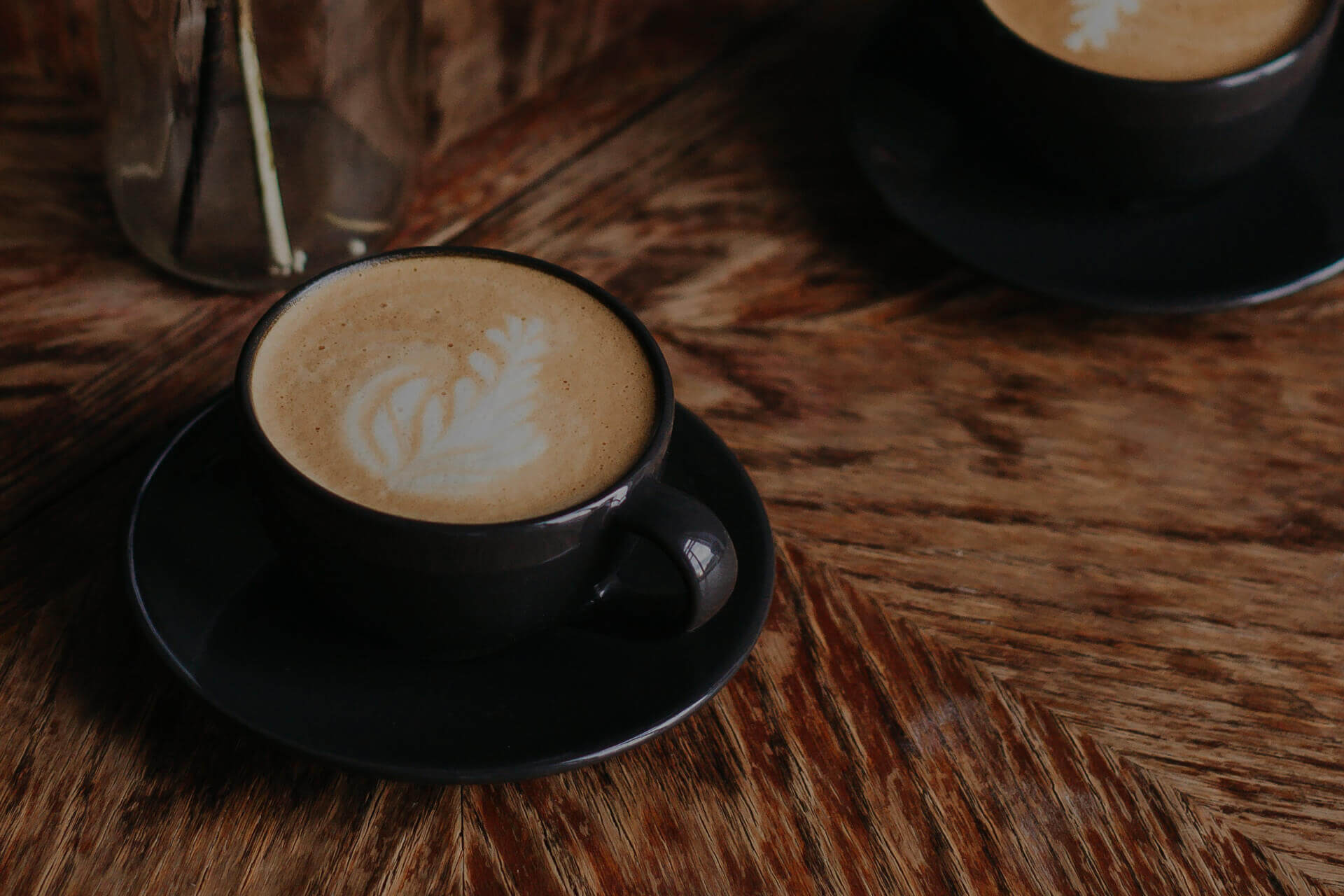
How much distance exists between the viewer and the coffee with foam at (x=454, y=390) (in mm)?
456

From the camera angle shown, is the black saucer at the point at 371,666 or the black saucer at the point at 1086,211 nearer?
the black saucer at the point at 371,666

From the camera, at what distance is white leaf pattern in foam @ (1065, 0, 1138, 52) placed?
685 millimetres

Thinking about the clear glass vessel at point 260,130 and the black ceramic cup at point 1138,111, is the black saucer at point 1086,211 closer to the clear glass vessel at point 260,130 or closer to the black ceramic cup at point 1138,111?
the black ceramic cup at point 1138,111

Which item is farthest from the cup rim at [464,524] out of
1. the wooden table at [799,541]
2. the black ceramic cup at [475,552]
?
the wooden table at [799,541]

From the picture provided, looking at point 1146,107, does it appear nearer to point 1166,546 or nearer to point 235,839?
point 1166,546

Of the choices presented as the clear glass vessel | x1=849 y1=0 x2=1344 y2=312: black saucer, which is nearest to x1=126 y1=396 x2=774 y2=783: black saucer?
the clear glass vessel

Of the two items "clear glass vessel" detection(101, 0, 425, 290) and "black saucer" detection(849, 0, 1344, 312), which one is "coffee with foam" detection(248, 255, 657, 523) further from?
"black saucer" detection(849, 0, 1344, 312)

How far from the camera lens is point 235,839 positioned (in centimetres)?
46

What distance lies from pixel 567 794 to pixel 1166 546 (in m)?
0.34

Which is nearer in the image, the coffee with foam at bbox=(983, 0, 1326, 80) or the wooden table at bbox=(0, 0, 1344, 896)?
the wooden table at bbox=(0, 0, 1344, 896)

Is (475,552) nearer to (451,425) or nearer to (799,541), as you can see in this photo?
(451,425)

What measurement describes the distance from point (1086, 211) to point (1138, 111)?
0.11 meters

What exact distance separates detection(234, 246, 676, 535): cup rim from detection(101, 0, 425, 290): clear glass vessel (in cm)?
19

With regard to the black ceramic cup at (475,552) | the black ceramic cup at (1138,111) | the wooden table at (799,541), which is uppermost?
the black ceramic cup at (1138,111)
